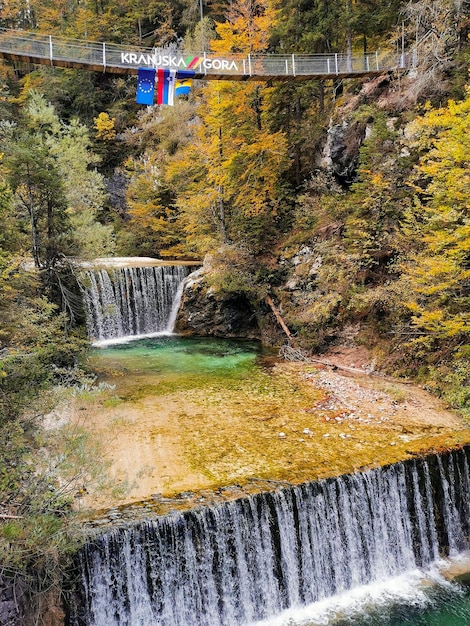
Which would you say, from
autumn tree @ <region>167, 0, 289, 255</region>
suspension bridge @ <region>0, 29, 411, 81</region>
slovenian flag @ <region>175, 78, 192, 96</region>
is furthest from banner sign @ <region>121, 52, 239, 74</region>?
autumn tree @ <region>167, 0, 289, 255</region>

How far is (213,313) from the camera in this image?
18422mm

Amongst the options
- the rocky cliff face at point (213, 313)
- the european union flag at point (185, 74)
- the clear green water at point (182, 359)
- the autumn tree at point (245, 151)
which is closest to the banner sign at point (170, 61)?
the european union flag at point (185, 74)

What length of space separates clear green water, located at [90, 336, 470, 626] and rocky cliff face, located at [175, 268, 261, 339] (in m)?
0.75

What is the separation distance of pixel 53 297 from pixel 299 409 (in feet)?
22.1

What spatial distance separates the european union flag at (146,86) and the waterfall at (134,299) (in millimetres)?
7247

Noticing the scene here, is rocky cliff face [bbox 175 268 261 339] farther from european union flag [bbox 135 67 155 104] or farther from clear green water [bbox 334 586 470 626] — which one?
clear green water [bbox 334 586 470 626]

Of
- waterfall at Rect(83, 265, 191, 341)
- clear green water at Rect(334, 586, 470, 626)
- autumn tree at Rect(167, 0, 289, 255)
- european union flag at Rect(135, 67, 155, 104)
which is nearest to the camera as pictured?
clear green water at Rect(334, 586, 470, 626)

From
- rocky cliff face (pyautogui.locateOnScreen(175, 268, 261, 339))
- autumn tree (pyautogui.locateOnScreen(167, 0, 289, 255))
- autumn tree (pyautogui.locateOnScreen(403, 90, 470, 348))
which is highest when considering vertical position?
autumn tree (pyautogui.locateOnScreen(167, 0, 289, 255))

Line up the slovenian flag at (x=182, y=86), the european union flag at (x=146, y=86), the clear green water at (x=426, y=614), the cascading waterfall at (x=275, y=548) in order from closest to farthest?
the cascading waterfall at (x=275, y=548)
the clear green water at (x=426, y=614)
the european union flag at (x=146, y=86)
the slovenian flag at (x=182, y=86)

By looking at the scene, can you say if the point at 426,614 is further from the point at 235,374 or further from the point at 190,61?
the point at 190,61

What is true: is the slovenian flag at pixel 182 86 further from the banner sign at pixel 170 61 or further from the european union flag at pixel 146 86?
the european union flag at pixel 146 86

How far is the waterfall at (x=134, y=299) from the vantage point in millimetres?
18016

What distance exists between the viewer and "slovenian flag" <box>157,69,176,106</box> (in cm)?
1205

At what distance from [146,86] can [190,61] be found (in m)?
1.33
